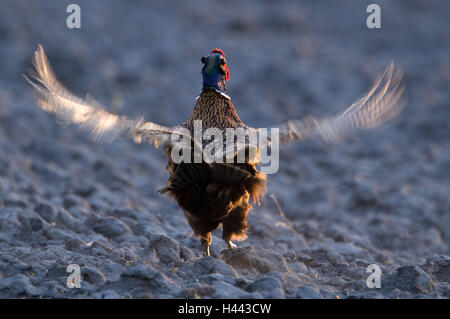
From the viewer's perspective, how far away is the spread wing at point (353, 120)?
15.1ft

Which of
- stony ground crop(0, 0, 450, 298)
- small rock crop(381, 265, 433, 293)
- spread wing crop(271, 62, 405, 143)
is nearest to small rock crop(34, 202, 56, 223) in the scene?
stony ground crop(0, 0, 450, 298)

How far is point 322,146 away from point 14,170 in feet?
17.8

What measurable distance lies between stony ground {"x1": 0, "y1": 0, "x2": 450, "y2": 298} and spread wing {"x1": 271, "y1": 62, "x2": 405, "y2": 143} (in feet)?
3.72

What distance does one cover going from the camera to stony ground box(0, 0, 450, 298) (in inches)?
175

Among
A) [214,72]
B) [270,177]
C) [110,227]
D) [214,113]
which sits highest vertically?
[270,177]

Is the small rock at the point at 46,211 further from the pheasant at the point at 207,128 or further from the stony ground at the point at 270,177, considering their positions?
the pheasant at the point at 207,128

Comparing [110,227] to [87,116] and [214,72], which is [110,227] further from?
[214,72]

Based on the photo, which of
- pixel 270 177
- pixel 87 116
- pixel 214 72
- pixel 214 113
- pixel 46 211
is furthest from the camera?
pixel 270 177

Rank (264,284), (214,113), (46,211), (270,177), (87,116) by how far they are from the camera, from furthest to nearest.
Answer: (270,177)
(46,211)
(214,113)
(87,116)
(264,284)

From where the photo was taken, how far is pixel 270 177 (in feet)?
29.3

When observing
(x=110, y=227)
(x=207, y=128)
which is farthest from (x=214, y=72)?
(x=110, y=227)

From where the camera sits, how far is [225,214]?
4.80 meters

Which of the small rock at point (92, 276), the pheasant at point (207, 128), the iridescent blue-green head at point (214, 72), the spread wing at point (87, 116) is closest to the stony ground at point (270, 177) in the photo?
the small rock at point (92, 276)

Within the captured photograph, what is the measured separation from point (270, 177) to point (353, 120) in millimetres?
4369
